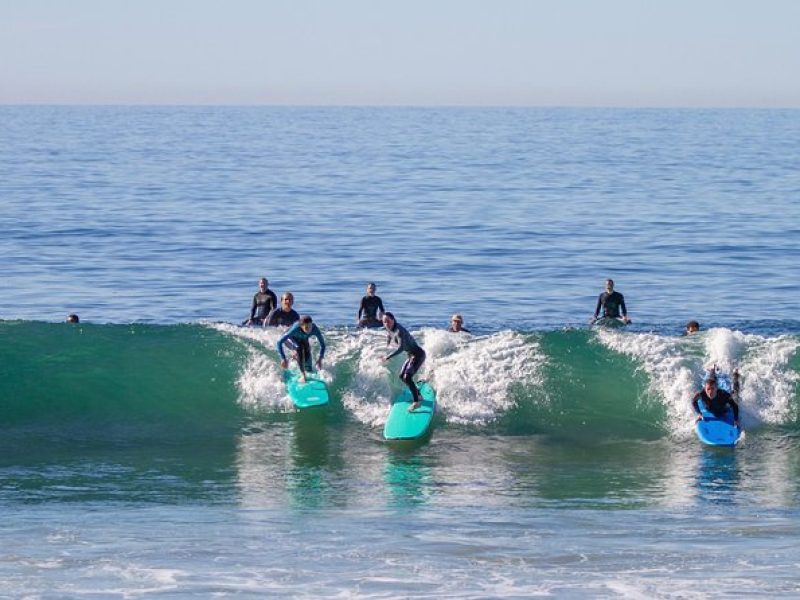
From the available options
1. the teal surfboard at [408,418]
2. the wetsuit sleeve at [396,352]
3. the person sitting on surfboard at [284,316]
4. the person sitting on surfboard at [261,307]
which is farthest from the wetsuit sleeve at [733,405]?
the person sitting on surfboard at [261,307]

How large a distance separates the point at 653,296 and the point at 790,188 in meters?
36.3

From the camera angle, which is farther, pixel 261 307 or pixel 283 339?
pixel 261 307

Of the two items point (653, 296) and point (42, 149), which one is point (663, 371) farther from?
point (42, 149)

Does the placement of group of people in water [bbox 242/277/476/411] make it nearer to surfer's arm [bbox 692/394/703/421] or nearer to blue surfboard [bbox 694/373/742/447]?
surfer's arm [bbox 692/394/703/421]

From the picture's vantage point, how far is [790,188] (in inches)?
2768

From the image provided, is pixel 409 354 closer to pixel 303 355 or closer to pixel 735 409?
pixel 303 355

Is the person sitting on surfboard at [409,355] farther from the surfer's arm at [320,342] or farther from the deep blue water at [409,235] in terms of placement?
the deep blue water at [409,235]

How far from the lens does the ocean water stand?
51.4 feet

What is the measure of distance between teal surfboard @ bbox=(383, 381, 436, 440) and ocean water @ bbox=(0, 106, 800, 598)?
0.28m

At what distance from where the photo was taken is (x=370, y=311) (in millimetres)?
27938

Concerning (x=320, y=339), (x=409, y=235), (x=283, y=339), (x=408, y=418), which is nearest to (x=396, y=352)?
(x=408, y=418)

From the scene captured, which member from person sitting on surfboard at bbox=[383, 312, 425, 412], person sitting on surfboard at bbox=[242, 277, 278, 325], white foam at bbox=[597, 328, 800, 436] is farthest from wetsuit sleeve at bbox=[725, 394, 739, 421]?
person sitting on surfboard at bbox=[242, 277, 278, 325]

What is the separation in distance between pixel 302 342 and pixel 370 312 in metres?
4.47

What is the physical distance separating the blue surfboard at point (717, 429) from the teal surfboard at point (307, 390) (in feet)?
21.6
